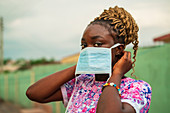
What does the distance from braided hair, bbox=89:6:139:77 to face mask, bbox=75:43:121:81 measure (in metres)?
0.10

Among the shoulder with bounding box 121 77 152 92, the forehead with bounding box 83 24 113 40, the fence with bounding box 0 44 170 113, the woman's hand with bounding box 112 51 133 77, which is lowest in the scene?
the fence with bounding box 0 44 170 113

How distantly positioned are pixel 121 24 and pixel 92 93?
55 cm

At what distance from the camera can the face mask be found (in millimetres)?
1702

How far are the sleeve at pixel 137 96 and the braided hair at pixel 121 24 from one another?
0.37 metres

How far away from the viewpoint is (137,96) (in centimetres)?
148

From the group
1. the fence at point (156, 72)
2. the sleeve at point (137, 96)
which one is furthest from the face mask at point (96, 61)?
the fence at point (156, 72)

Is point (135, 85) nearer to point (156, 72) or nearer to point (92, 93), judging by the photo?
point (92, 93)

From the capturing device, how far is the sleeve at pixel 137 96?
4.75ft

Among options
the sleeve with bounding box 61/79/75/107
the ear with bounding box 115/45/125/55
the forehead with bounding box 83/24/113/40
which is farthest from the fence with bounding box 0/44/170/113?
the forehead with bounding box 83/24/113/40

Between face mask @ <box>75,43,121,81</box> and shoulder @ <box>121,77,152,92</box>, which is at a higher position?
face mask @ <box>75,43,121,81</box>

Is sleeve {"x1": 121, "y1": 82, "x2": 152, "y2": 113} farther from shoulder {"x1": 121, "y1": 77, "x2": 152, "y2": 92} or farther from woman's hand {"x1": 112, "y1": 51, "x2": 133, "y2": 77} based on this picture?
woman's hand {"x1": 112, "y1": 51, "x2": 133, "y2": 77}

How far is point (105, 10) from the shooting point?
6.29ft

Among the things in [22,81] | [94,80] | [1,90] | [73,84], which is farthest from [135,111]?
[1,90]

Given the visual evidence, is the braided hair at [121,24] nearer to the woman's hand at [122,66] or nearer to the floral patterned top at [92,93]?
the woman's hand at [122,66]
